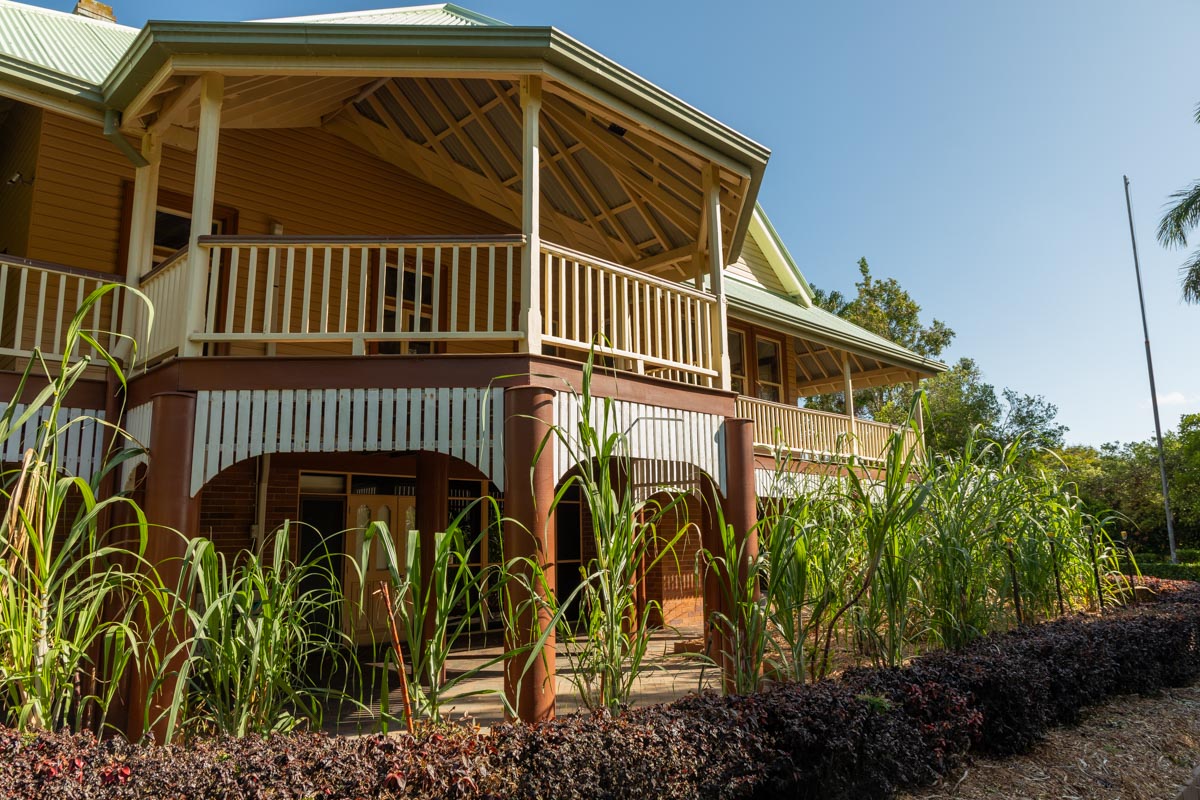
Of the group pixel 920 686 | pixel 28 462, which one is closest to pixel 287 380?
pixel 28 462

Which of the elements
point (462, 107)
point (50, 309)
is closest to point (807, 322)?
point (462, 107)

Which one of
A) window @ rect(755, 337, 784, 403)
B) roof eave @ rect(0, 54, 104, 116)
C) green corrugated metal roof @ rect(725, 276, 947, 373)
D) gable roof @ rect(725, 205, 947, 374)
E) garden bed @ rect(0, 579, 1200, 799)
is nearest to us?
garden bed @ rect(0, 579, 1200, 799)

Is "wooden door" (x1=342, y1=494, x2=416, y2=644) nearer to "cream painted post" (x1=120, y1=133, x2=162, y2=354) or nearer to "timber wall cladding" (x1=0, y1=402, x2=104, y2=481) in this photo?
"cream painted post" (x1=120, y1=133, x2=162, y2=354)

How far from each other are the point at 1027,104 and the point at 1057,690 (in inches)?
439

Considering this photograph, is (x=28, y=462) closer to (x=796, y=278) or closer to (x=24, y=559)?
(x=24, y=559)

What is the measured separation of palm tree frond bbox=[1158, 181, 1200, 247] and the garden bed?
2539cm

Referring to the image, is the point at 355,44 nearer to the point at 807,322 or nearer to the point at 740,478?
the point at 740,478

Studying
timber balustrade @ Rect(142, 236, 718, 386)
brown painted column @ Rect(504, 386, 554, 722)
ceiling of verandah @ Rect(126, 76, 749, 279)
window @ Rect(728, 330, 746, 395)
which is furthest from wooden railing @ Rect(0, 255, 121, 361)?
window @ Rect(728, 330, 746, 395)

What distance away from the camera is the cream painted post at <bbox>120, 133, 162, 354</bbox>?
698 centimetres

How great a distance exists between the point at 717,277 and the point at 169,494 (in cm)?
500

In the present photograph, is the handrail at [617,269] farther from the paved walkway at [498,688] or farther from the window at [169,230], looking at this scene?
the window at [169,230]

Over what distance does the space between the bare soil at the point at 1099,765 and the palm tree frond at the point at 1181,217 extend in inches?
971

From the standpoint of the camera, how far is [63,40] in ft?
31.0

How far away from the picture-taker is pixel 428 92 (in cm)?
889
